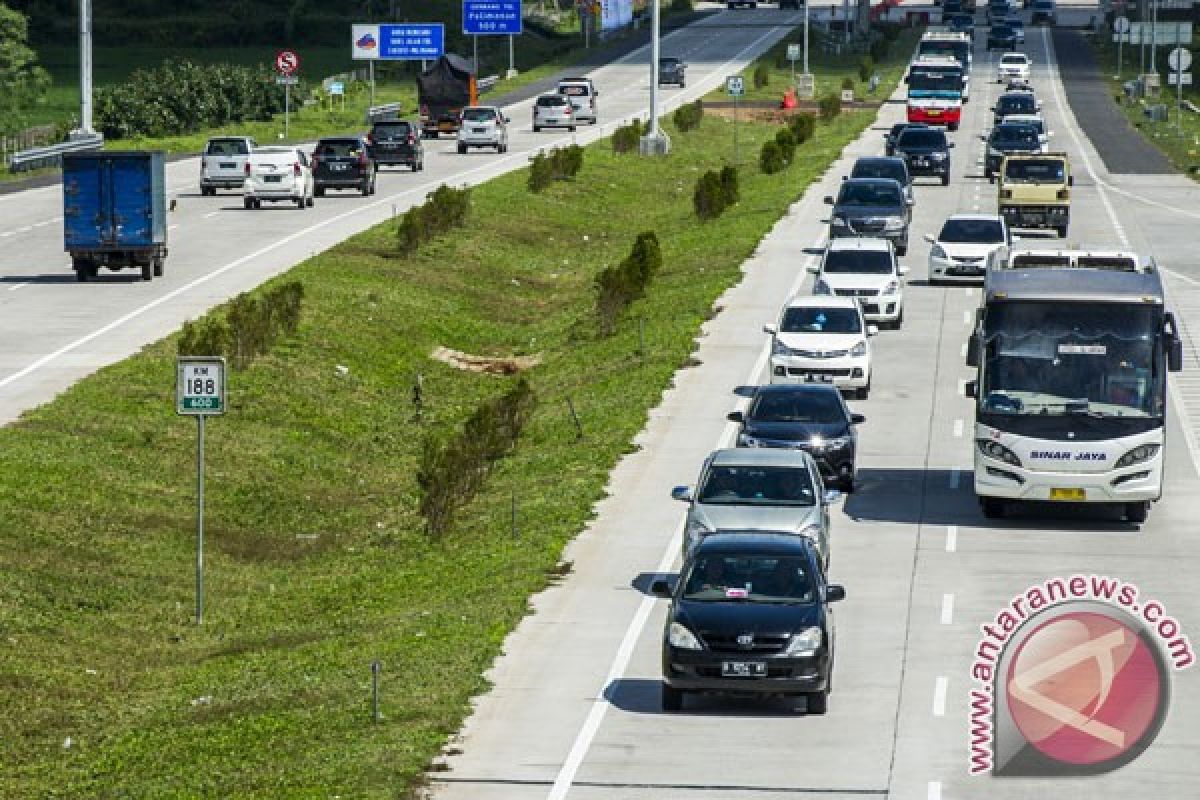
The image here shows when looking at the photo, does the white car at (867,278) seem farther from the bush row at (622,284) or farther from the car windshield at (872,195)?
the car windshield at (872,195)

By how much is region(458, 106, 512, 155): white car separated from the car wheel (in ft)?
257

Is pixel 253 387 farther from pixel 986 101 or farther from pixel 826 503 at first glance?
pixel 986 101

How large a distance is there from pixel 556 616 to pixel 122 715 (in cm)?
532

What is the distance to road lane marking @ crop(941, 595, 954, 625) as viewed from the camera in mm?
30875

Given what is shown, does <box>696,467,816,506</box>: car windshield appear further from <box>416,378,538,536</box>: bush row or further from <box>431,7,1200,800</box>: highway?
<box>416,378,538,536</box>: bush row

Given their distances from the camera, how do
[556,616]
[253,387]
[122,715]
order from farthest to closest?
[253,387] → [556,616] → [122,715]

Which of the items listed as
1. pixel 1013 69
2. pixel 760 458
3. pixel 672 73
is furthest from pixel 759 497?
pixel 672 73

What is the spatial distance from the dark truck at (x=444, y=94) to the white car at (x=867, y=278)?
191 ft

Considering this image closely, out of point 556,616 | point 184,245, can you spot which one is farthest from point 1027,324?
point 184,245

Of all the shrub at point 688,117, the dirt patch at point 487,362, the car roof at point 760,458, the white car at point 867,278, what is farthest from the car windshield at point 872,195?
the shrub at point 688,117

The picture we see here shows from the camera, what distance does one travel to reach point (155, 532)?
3903cm

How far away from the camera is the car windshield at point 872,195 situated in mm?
68438

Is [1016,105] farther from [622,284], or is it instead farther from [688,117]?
[622,284]

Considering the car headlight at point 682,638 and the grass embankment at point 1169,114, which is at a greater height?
the grass embankment at point 1169,114
